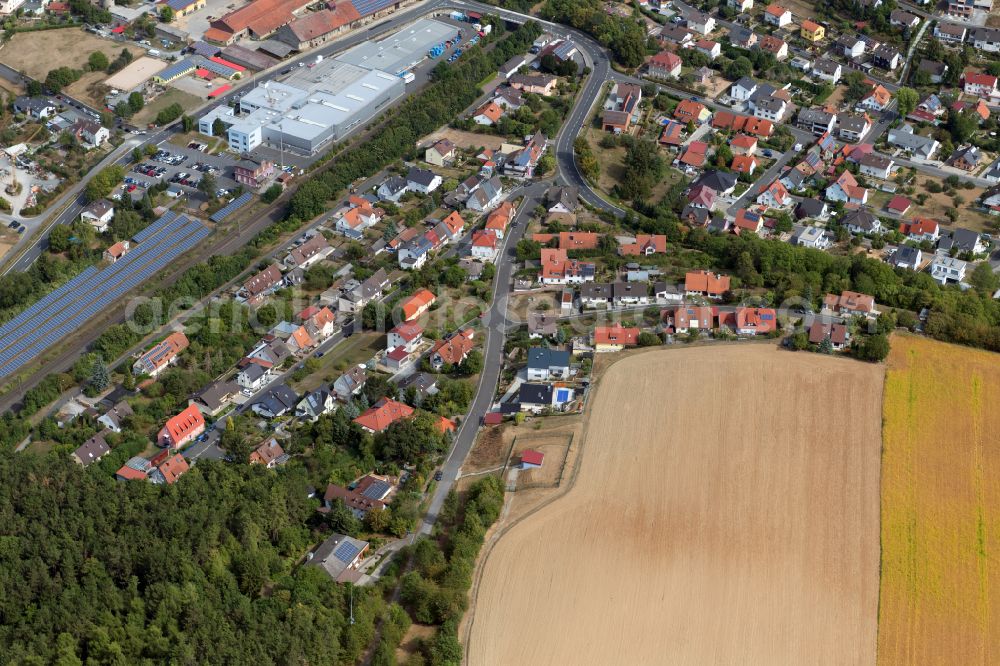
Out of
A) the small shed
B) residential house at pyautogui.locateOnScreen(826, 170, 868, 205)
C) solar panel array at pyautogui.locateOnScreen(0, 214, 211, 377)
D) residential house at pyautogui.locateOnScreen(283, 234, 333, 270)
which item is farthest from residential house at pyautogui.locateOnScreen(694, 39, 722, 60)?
the small shed

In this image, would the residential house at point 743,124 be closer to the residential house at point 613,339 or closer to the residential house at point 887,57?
the residential house at point 887,57

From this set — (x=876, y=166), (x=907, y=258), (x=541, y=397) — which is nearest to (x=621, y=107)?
(x=876, y=166)

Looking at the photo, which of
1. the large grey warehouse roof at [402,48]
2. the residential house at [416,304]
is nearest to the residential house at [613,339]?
the residential house at [416,304]

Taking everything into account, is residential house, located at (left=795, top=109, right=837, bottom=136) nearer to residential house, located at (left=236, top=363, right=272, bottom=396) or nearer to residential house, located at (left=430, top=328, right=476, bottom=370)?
residential house, located at (left=430, top=328, right=476, bottom=370)

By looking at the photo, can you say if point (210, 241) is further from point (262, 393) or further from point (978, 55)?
point (978, 55)

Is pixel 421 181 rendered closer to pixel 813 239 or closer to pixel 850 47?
pixel 813 239

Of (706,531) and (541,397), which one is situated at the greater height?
(706,531)
